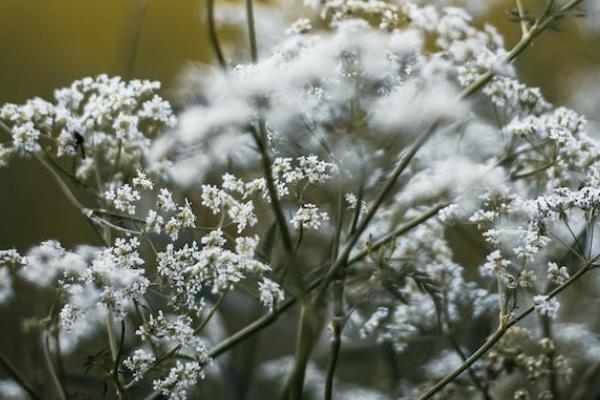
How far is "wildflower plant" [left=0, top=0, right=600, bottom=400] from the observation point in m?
0.70

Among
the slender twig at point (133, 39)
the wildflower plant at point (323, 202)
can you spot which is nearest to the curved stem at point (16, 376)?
the wildflower plant at point (323, 202)

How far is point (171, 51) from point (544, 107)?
532 millimetres

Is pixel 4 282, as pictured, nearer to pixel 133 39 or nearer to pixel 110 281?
pixel 110 281

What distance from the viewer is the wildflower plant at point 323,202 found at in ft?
2.30

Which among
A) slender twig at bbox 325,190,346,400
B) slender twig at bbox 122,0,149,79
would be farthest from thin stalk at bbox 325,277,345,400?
slender twig at bbox 122,0,149,79

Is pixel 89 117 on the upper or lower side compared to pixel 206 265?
upper

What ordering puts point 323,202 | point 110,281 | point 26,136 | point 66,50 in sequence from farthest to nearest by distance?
point 66,50 → point 323,202 → point 26,136 → point 110,281

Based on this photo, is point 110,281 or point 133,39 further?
point 133,39

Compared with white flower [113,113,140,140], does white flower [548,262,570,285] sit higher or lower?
lower

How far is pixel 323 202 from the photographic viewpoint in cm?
94

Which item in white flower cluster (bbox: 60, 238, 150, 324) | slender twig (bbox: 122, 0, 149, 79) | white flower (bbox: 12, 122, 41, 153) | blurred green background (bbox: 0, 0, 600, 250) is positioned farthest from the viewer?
blurred green background (bbox: 0, 0, 600, 250)

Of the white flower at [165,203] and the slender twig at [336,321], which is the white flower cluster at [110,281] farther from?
the slender twig at [336,321]

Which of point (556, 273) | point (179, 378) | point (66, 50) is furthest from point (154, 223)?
point (66, 50)

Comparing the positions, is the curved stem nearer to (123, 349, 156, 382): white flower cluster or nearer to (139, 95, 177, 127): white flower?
(123, 349, 156, 382): white flower cluster
